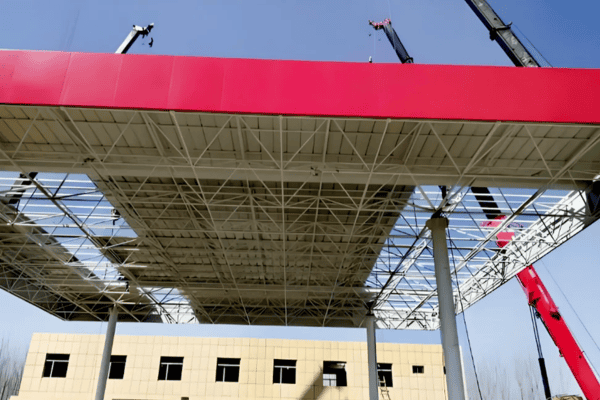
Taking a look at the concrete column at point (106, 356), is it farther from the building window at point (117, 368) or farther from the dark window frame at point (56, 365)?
the dark window frame at point (56, 365)

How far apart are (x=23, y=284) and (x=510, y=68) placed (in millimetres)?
32081

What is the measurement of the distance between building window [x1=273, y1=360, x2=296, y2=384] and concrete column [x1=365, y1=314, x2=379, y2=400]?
1239 cm

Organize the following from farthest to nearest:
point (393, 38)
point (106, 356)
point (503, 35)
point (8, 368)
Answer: point (8, 368), point (393, 38), point (106, 356), point (503, 35)

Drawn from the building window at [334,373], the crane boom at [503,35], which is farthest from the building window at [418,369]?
the crane boom at [503,35]

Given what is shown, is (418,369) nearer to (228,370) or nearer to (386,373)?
(386,373)

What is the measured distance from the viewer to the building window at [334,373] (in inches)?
1801

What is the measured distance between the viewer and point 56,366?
46031 mm

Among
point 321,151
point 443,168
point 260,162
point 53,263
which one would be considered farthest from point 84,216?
point 443,168

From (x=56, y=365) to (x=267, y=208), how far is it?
1332 inches

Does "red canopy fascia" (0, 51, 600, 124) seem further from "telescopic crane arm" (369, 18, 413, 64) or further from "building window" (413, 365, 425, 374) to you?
"building window" (413, 365, 425, 374)

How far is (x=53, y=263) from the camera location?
1161 inches

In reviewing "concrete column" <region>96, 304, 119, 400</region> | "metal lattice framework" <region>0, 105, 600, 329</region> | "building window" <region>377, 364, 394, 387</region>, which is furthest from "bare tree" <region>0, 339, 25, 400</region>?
"building window" <region>377, 364, 394, 387</region>

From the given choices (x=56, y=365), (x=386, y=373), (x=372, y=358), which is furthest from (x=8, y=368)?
(x=372, y=358)

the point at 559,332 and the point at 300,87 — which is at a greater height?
the point at 300,87
